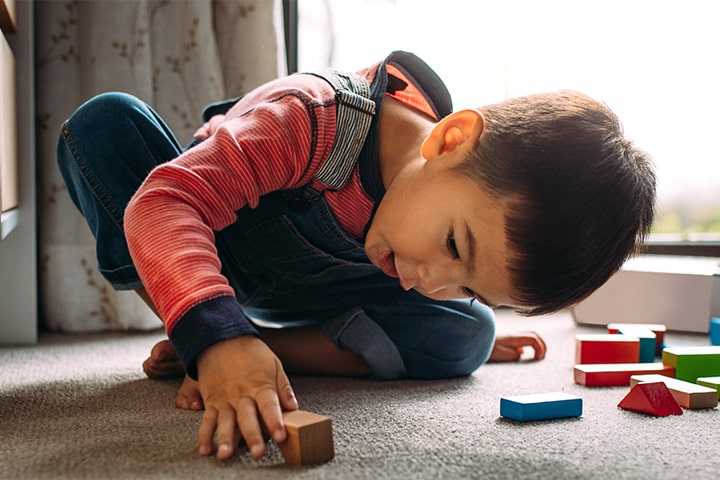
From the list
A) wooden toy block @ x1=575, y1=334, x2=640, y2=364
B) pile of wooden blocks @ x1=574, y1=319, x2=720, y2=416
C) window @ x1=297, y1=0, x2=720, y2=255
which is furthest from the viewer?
window @ x1=297, y1=0, x2=720, y2=255

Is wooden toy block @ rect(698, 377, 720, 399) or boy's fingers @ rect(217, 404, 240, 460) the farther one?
wooden toy block @ rect(698, 377, 720, 399)

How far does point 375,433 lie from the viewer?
→ 70cm

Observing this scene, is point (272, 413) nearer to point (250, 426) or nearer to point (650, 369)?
point (250, 426)

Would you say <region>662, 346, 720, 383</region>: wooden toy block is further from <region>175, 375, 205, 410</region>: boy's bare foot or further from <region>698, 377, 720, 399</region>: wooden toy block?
<region>175, 375, 205, 410</region>: boy's bare foot

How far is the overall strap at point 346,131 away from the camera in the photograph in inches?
33.9

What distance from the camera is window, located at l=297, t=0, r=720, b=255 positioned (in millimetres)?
1666

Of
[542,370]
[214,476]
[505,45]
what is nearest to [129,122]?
[214,476]

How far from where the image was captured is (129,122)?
3.19 feet

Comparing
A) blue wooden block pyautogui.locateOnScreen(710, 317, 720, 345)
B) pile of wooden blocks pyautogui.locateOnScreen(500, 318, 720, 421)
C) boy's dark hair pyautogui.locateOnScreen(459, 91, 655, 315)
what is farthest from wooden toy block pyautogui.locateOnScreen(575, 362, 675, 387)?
blue wooden block pyautogui.locateOnScreen(710, 317, 720, 345)

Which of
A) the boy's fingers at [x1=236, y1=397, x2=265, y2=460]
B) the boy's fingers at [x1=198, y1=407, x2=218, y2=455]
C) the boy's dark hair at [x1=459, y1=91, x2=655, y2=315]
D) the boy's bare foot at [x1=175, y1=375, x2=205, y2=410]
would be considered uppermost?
the boy's dark hair at [x1=459, y1=91, x2=655, y2=315]

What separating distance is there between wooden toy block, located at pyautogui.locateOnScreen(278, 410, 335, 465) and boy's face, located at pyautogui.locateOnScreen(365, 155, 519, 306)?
230 mm

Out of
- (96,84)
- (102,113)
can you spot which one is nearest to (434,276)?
(102,113)

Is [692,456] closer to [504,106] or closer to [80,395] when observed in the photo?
[504,106]

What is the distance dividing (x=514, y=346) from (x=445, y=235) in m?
0.47
